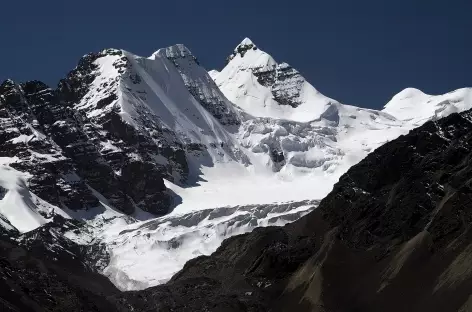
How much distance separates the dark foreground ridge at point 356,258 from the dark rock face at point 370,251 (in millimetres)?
204

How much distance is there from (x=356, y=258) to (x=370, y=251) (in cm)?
269

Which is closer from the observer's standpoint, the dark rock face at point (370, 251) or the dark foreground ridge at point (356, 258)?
the dark foreground ridge at point (356, 258)

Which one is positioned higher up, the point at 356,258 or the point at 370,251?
the point at 370,251

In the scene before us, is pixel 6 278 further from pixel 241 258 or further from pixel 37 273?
pixel 241 258

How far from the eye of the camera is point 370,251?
509 ft

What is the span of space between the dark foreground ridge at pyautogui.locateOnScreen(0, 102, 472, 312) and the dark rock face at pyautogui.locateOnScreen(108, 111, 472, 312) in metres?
0.20

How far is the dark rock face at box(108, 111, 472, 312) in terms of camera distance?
137250 mm

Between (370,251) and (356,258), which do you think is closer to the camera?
(356,258)

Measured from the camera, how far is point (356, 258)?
506 feet

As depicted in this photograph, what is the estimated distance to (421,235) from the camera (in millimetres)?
146875

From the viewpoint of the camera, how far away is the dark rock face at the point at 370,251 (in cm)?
13725

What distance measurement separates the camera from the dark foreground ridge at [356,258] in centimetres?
13638

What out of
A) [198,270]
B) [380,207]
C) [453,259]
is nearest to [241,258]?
[198,270]

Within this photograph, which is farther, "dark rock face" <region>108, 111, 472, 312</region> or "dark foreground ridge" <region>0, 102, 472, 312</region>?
"dark rock face" <region>108, 111, 472, 312</region>
